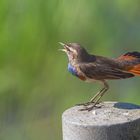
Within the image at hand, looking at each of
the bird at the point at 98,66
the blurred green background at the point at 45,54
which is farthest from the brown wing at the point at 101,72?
the blurred green background at the point at 45,54

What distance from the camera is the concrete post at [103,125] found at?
1696 millimetres

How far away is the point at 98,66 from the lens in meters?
1.99

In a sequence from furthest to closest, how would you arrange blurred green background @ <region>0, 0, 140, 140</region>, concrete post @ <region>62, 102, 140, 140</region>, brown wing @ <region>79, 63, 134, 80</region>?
blurred green background @ <region>0, 0, 140, 140</region> < brown wing @ <region>79, 63, 134, 80</region> < concrete post @ <region>62, 102, 140, 140</region>

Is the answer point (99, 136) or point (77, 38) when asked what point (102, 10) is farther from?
point (99, 136)

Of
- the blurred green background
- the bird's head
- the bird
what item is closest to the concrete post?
the bird

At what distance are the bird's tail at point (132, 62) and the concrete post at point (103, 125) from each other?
16cm

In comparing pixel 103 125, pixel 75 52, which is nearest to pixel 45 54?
pixel 75 52

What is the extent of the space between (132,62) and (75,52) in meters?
0.19

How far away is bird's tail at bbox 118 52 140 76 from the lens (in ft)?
6.44

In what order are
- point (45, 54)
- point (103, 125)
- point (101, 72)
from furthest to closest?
point (45, 54)
point (101, 72)
point (103, 125)

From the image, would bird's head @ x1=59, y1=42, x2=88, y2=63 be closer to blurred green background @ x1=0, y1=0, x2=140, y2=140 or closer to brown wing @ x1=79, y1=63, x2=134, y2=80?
brown wing @ x1=79, y1=63, x2=134, y2=80

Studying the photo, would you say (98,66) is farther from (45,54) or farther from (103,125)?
(45,54)

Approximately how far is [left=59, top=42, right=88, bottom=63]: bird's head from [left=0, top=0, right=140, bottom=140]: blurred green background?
1.93 meters

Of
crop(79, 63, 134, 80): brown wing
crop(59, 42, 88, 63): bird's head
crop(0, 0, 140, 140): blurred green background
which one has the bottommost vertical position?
crop(0, 0, 140, 140): blurred green background
